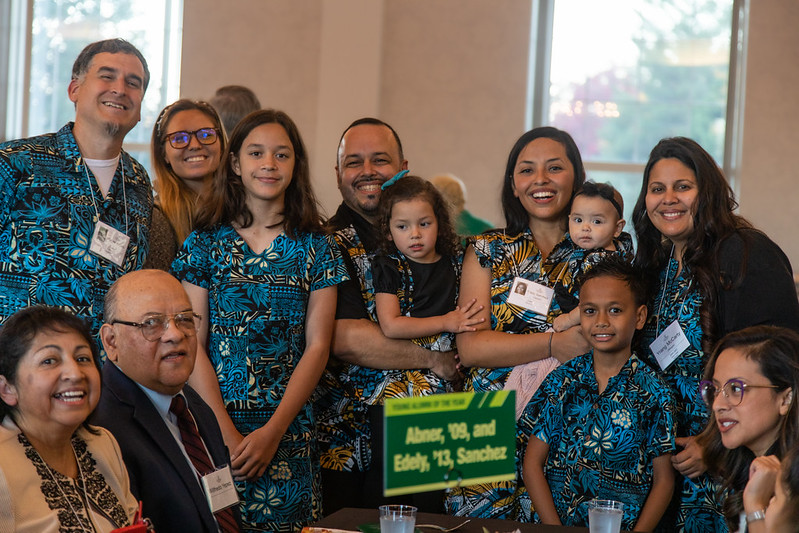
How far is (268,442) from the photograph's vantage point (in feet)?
8.97

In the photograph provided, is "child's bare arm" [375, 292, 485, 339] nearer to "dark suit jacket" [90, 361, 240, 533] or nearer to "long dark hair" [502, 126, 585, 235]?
"long dark hair" [502, 126, 585, 235]

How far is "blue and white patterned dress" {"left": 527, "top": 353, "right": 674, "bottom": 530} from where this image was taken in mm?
2730

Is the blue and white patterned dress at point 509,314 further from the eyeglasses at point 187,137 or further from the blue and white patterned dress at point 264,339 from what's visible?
the eyeglasses at point 187,137

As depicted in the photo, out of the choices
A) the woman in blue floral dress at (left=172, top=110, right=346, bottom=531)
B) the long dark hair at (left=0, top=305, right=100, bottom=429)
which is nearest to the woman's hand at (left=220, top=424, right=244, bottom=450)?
the woman in blue floral dress at (left=172, top=110, right=346, bottom=531)

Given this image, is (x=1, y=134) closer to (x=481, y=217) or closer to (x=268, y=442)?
(x=481, y=217)

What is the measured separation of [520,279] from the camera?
306 cm

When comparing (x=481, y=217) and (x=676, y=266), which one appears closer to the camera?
(x=676, y=266)

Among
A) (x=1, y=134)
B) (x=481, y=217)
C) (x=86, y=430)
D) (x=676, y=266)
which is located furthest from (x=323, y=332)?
(x=1, y=134)

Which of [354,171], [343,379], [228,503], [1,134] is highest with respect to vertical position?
[1,134]

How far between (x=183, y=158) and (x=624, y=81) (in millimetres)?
5147

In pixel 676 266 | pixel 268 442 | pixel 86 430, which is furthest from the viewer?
pixel 676 266

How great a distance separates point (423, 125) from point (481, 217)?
0.93 metres

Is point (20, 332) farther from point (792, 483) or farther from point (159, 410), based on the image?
point (792, 483)

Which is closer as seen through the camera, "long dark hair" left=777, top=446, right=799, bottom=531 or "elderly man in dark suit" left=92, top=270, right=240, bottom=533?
"long dark hair" left=777, top=446, right=799, bottom=531
